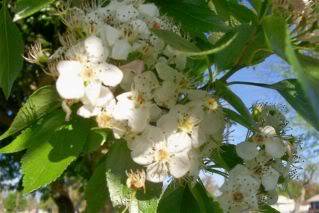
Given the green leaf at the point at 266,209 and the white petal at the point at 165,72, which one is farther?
the green leaf at the point at 266,209

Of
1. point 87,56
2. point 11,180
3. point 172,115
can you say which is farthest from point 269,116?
point 11,180

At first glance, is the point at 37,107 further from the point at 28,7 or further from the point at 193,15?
the point at 193,15

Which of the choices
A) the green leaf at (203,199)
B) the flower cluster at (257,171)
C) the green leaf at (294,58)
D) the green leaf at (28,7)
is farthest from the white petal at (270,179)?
the green leaf at (28,7)

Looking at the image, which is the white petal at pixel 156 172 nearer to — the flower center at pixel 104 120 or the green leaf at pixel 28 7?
the flower center at pixel 104 120

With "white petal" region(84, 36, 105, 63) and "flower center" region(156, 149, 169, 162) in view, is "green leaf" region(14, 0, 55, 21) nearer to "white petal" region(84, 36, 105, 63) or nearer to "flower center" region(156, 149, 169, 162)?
"white petal" region(84, 36, 105, 63)

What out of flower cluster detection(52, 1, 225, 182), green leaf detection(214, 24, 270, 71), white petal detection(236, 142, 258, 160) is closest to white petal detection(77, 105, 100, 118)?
flower cluster detection(52, 1, 225, 182)

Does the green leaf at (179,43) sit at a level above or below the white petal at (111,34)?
above

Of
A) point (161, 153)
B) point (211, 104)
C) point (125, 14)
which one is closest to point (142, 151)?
point (161, 153)
